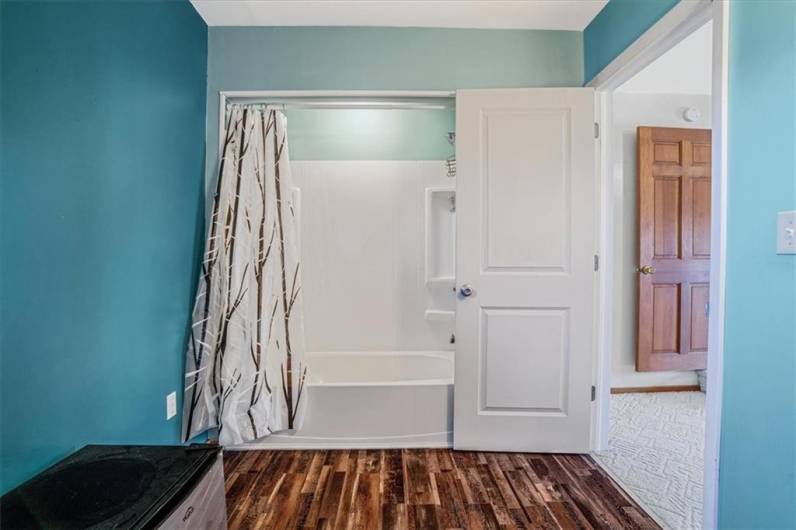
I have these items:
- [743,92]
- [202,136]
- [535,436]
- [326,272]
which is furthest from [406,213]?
[743,92]

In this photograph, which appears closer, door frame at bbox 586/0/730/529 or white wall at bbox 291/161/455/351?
door frame at bbox 586/0/730/529

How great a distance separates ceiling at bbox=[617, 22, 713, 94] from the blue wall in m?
2.68

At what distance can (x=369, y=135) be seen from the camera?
285 centimetres

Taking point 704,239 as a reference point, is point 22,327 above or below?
below

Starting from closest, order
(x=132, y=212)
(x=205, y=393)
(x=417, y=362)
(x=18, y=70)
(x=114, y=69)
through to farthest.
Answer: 1. (x=18, y=70)
2. (x=114, y=69)
3. (x=132, y=212)
4. (x=205, y=393)
5. (x=417, y=362)

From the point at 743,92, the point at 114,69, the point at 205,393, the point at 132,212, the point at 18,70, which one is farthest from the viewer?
the point at 205,393

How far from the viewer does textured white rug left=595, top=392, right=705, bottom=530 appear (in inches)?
65.1

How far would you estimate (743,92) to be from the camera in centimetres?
117

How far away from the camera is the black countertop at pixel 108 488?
875mm

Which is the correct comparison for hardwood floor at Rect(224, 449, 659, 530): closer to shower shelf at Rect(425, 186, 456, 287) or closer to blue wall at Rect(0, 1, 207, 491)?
blue wall at Rect(0, 1, 207, 491)

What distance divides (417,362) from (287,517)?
145 cm

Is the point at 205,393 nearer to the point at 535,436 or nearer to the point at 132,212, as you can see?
the point at 132,212

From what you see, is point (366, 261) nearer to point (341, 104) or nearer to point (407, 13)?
point (341, 104)

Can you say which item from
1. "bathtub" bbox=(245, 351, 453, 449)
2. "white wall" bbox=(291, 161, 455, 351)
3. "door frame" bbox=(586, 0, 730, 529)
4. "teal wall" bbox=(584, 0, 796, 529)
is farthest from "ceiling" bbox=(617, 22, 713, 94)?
"bathtub" bbox=(245, 351, 453, 449)
